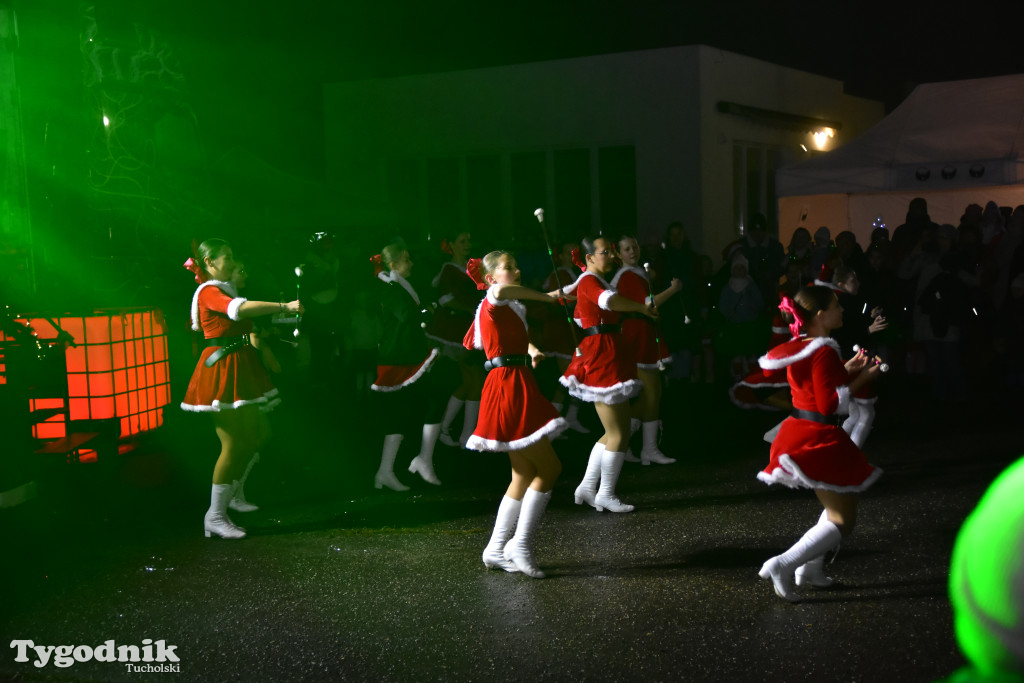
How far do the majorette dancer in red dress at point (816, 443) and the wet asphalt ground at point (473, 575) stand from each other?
13.2 inches

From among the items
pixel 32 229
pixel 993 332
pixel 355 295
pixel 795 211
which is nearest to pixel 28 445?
pixel 32 229

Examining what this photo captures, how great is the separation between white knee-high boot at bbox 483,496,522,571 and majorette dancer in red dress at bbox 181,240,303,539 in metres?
1.83

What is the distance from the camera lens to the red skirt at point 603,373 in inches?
280

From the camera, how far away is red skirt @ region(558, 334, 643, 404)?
23.4 feet

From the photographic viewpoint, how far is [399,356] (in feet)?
26.5

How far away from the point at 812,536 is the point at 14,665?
149 inches

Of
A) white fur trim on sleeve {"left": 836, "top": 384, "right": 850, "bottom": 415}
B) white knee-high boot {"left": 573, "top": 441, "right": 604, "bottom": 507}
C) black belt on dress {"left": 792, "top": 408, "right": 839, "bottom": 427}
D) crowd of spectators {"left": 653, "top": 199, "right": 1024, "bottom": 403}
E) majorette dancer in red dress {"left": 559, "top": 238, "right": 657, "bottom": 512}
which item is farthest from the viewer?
crowd of spectators {"left": 653, "top": 199, "right": 1024, "bottom": 403}

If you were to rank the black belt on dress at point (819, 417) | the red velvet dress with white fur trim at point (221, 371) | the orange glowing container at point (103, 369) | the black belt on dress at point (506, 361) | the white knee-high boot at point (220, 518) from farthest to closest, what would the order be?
the orange glowing container at point (103, 369) < the white knee-high boot at point (220, 518) < the red velvet dress with white fur trim at point (221, 371) < the black belt on dress at point (506, 361) < the black belt on dress at point (819, 417)

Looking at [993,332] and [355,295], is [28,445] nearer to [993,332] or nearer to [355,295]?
[355,295]

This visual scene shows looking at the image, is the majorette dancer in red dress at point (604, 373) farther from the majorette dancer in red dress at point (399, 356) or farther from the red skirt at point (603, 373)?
the majorette dancer in red dress at point (399, 356)

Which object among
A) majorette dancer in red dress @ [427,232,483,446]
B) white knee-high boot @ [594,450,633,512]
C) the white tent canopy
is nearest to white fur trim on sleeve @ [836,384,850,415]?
white knee-high boot @ [594,450,633,512]

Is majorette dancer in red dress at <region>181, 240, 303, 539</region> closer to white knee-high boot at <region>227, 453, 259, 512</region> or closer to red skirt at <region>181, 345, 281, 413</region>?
red skirt at <region>181, 345, 281, 413</region>

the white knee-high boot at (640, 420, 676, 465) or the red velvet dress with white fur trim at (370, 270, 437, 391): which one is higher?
the red velvet dress with white fur trim at (370, 270, 437, 391)

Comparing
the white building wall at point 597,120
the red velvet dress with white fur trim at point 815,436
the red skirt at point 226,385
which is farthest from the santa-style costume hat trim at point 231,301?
the white building wall at point 597,120
